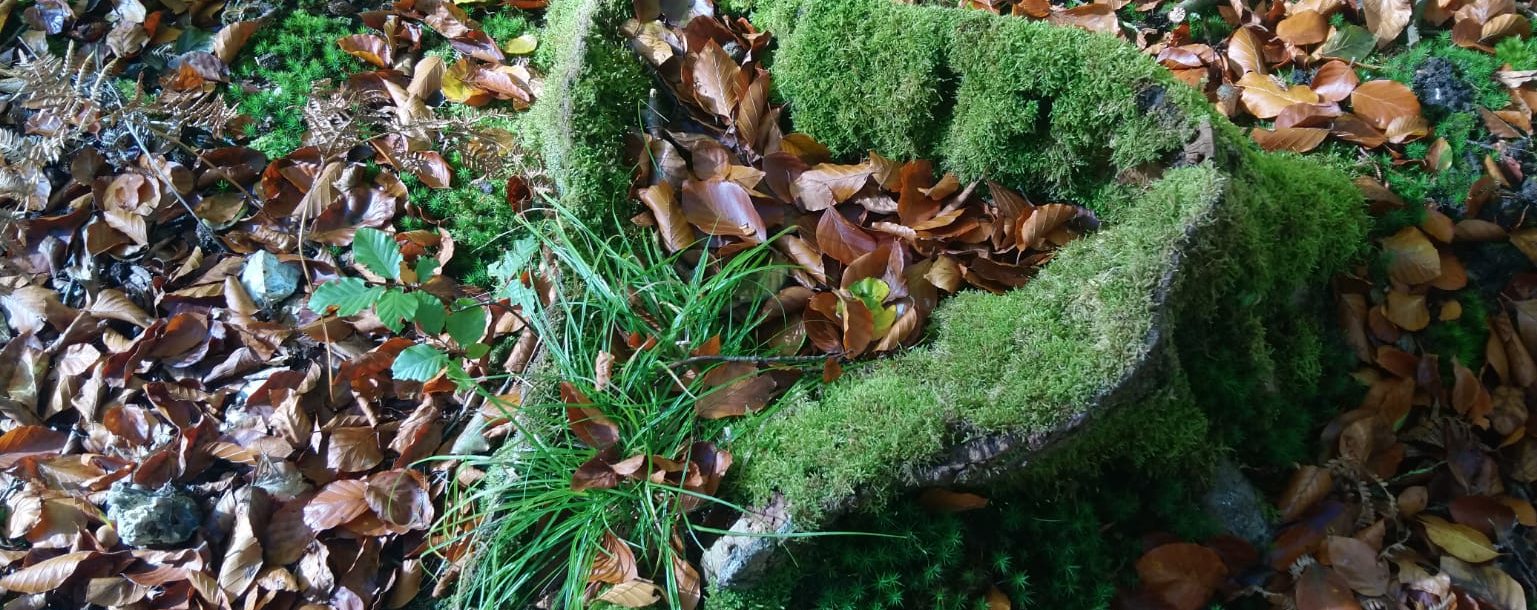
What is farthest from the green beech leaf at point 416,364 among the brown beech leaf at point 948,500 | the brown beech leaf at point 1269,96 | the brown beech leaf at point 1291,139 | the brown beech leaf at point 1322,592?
the brown beech leaf at point 1269,96

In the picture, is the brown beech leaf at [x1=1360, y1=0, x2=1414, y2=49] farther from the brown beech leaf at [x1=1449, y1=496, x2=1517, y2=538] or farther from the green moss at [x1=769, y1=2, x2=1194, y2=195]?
the brown beech leaf at [x1=1449, y1=496, x2=1517, y2=538]

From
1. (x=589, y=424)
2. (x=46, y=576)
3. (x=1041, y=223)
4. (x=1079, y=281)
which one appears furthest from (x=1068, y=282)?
(x=46, y=576)

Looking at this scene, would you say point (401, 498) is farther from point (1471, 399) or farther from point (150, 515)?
point (1471, 399)

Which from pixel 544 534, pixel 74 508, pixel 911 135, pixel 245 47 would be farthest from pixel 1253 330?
pixel 245 47

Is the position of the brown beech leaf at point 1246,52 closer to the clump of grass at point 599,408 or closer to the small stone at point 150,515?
the clump of grass at point 599,408

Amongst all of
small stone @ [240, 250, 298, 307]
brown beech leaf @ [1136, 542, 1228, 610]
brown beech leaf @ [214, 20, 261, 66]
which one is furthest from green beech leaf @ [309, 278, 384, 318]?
brown beech leaf @ [1136, 542, 1228, 610]

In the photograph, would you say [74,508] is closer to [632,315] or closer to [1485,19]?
[632,315]
